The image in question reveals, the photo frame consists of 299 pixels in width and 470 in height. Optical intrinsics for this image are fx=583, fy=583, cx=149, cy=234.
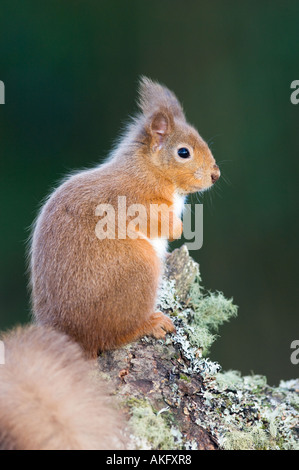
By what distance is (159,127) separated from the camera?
221 cm

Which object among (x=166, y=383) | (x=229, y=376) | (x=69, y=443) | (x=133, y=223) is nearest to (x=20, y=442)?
(x=69, y=443)

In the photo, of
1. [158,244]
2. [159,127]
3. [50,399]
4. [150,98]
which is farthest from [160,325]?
[150,98]

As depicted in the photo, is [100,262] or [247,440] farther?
[100,262]

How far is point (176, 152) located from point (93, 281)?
675 mm

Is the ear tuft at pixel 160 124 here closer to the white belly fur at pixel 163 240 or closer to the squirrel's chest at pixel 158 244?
the white belly fur at pixel 163 240

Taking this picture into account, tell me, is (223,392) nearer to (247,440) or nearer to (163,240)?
(247,440)

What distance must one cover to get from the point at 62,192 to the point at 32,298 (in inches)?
A: 15.4

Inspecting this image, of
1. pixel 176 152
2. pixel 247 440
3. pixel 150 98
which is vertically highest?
pixel 150 98

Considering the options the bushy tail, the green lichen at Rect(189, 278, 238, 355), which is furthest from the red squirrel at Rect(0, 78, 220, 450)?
the green lichen at Rect(189, 278, 238, 355)

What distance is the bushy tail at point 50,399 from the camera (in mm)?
1337

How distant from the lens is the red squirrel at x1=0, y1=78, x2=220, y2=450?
1.38 meters

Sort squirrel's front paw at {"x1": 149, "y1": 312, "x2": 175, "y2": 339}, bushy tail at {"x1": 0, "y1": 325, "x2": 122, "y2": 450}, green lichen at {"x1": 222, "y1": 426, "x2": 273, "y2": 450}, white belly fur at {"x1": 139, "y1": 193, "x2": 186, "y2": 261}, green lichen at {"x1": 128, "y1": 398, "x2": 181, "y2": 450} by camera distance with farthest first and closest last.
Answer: white belly fur at {"x1": 139, "y1": 193, "x2": 186, "y2": 261}, squirrel's front paw at {"x1": 149, "y1": 312, "x2": 175, "y2": 339}, green lichen at {"x1": 222, "y1": 426, "x2": 273, "y2": 450}, green lichen at {"x1": 128, "y1": 398, "x2": 181, "y2": 450}, bushy tail at {"x1": 0, "y1": 325, "x2": 122, "y2": 450}

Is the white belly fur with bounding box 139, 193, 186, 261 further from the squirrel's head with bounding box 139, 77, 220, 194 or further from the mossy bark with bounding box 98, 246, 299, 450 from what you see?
the mossy bark with bounding box 98, 246, 299, 450

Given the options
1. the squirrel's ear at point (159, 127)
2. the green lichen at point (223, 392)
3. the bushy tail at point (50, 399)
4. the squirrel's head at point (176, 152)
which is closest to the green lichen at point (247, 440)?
the green lichen at point (223, 392)
